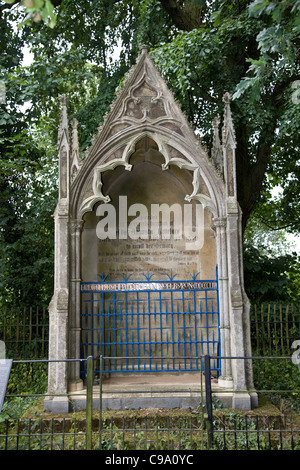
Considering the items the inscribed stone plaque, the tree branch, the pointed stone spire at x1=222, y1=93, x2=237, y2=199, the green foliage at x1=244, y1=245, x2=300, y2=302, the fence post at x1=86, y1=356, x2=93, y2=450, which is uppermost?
the tree branch

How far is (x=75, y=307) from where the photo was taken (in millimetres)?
6996

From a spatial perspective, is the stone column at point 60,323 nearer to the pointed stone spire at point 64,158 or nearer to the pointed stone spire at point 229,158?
the pointed stone spire at point 64,158

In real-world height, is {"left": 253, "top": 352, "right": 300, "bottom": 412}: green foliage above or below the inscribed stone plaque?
below

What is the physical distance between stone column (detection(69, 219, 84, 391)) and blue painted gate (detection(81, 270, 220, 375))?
0.39 metres

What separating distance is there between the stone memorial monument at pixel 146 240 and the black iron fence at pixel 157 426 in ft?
1.36

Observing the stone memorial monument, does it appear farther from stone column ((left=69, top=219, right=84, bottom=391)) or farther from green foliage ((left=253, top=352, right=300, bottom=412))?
green foliage ((left=253, top=352, right=300, bottom=412))

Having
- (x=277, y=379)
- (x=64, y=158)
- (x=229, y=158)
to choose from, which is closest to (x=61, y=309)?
(x=64, y=158)

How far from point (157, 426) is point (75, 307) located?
2767 millimetres

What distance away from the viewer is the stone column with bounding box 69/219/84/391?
6.84 meters

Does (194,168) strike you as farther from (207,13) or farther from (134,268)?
(207,13)

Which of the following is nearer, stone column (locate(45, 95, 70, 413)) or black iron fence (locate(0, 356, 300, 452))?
black iron fence (locate(0, 356, 300, 452))

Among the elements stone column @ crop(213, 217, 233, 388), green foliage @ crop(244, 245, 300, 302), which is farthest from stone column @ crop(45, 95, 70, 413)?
green foliage @ crop(244, 245, 300, 302)

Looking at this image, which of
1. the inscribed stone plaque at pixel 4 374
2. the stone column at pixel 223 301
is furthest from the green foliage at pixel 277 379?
the inscribed stone plaque at pixel 4 374

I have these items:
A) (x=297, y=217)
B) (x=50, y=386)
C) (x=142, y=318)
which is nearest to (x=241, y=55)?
(x=297, y=217)
